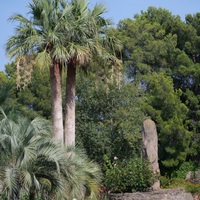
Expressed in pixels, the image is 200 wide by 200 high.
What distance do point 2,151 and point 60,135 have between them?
12.6ft

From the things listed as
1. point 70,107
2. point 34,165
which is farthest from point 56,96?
point 34,165

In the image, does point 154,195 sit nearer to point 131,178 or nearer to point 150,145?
point 131,178

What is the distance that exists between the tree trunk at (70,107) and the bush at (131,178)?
2.55 meters

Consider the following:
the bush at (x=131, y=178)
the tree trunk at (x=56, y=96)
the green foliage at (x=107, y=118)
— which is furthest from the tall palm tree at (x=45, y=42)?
the green foliage at (x=107, y=118)

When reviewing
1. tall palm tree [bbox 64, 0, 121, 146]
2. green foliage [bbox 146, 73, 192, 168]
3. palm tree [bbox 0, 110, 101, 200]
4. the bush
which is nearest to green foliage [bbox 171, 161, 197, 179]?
green foliage [bbox 146, 73, 192, 168]

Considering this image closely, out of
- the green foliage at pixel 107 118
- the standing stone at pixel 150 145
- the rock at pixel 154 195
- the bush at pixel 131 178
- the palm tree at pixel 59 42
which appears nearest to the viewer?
the rock at pixel 154 195

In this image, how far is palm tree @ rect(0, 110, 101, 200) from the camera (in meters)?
14.0

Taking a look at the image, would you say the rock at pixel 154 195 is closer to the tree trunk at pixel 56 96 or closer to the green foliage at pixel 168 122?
the tree trunk at pixel 56 96

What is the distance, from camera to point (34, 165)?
14438 millimetres

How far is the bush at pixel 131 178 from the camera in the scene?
15.6 m

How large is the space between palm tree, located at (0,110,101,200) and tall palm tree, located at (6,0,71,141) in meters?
2.73

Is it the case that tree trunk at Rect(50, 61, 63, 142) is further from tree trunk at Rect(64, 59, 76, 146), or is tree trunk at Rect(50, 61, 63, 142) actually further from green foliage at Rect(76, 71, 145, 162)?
green foliage at Rect(76, 71, 145, 162)

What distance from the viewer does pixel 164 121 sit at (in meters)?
28.0

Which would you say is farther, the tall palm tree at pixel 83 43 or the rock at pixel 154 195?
the tall palm tree at pixel 83 43
